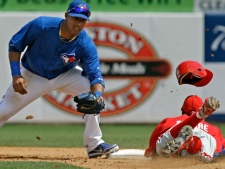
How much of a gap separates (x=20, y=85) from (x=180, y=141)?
1618mm

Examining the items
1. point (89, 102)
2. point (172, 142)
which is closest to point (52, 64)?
point (89, 102)

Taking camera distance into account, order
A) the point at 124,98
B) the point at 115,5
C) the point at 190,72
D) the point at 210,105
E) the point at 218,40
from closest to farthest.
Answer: the point at 210,105 → the point at 190,72 → the point at 124,98 → the point at 218,40 → the point at 115,5

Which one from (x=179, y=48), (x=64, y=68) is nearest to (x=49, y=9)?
(x=179, y=48)

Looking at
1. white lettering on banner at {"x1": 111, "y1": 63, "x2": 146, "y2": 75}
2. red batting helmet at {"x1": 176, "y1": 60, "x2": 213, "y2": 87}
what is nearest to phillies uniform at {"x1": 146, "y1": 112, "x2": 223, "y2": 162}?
red batting helmet at {"x1": 176, "y1": 60, "x2": 213, "y2": 87}

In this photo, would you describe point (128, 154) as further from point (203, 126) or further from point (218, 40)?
point (218, 40)

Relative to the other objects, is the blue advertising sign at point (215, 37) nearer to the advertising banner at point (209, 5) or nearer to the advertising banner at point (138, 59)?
the advertising banner at point (138, 59)

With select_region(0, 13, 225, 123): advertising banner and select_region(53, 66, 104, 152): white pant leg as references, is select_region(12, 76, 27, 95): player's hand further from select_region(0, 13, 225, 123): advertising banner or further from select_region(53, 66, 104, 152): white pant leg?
select_region(0, 13, 225, 123): advertising banner

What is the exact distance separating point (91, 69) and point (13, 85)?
0.77m

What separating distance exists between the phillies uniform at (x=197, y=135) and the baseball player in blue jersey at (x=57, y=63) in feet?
2.25

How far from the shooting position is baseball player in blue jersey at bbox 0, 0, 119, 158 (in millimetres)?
6738

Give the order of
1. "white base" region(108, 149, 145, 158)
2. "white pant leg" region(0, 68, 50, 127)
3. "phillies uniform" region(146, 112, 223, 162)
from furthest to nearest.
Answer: "white base" region(108, 149, 145, 158)
"white pant leg" region(0, 68, 50, 127)
"phillies uniform" region(146, 112, 223, 162)

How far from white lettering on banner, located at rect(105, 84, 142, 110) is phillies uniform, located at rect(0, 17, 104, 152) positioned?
4.38 metres

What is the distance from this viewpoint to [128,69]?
11.8 meters

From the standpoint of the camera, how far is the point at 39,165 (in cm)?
644
